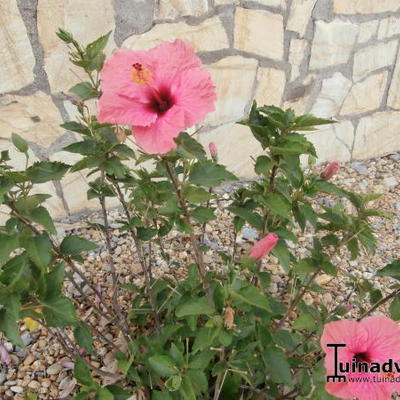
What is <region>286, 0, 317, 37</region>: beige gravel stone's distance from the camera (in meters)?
2.23

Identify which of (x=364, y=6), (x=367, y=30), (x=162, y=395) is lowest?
(x=162, y=395)

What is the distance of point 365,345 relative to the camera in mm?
968

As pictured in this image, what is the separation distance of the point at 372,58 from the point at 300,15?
58 centimetres

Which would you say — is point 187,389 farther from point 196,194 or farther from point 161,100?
point 161,100

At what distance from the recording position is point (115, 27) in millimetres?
1898

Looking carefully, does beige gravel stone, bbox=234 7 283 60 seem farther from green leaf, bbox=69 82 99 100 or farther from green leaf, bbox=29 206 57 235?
green leaf, bbox=29 206 57 235

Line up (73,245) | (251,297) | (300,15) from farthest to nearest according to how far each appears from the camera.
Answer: (300,15) < (73,245) < (251,297)

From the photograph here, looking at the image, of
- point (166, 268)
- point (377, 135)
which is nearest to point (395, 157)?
point (377, 135)

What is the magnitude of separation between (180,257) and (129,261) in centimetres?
22

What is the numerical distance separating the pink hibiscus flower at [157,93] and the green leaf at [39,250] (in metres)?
0.35

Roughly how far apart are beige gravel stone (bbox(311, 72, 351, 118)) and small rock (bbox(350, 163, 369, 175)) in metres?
0.37

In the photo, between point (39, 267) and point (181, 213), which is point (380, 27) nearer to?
point (181, 213)

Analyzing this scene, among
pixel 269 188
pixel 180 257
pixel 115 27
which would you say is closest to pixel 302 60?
pixel 115 27

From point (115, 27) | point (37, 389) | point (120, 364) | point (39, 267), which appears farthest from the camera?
point (115, 27)
